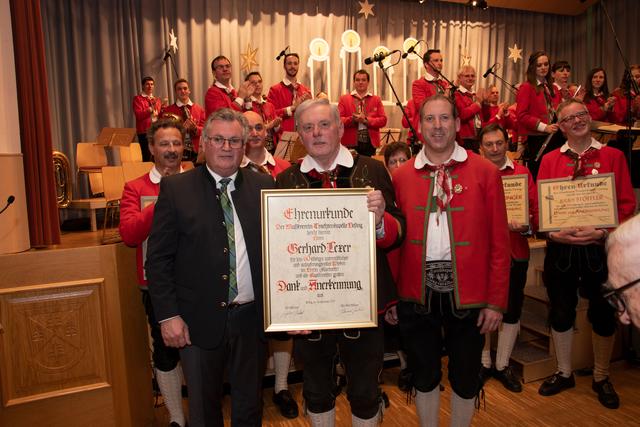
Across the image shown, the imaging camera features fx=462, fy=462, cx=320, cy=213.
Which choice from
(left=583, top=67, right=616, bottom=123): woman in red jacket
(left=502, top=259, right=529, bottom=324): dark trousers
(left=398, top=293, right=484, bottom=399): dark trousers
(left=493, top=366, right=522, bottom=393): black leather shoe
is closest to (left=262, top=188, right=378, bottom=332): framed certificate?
(left=398, top=293, right=484, bottom=399): dark trousers

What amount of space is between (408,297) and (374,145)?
4.70 m

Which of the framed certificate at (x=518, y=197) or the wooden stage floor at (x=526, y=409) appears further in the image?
the framed certificate at (x=518, y=197)

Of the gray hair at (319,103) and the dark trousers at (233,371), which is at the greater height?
the gray hair at (319,103)

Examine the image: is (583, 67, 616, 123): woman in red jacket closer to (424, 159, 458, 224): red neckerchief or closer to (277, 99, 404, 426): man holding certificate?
(424, 159, 458, 224): red neckerchief

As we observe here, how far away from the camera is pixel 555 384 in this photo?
11.3 feet

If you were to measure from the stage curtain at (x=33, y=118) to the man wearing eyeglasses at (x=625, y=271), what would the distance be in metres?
3.14

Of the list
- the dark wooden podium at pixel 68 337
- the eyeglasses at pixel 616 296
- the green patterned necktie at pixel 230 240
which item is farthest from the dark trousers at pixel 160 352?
the eyeglasses at pixel 616 296

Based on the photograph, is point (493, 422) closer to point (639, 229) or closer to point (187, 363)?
point (187, 363)

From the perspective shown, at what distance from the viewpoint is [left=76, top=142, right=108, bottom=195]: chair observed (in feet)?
20.5

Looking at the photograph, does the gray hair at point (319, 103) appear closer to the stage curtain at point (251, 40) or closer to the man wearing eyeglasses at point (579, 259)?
the man wearing eyeglasses at point (579, 259)

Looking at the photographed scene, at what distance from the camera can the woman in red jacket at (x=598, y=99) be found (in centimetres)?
618

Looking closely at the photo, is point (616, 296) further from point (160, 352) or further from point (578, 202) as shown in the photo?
point (160, 352)

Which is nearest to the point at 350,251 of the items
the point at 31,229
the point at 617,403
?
the point at 31,229

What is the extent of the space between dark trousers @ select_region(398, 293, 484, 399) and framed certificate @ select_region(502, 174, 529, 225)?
48.9 inches
